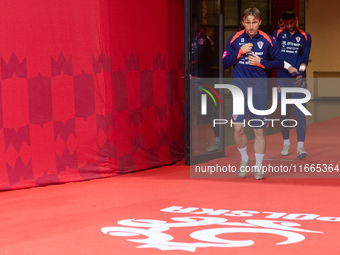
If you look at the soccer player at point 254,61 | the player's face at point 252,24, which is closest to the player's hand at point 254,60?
the soccer player at point 254,61

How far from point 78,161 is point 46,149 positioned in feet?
1.02

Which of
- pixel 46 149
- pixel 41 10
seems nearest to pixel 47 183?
pixel 46 149

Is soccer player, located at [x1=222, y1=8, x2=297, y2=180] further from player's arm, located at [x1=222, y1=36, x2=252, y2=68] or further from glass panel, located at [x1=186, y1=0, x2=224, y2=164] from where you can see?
glass panel, located at [x1=186, y1=0, x2=224, y2=164]

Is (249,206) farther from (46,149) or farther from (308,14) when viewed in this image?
(308,14)

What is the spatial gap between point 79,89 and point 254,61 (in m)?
1.48

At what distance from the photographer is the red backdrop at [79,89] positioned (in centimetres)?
382

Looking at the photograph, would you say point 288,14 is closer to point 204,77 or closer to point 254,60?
point 204,77

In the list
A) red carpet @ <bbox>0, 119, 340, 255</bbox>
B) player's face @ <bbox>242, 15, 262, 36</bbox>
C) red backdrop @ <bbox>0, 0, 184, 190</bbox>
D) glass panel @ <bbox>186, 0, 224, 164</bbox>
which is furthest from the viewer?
glass panel @ <bbox>186, 0, 224, 164</bbox>

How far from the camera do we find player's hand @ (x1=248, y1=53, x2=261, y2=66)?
3.98m

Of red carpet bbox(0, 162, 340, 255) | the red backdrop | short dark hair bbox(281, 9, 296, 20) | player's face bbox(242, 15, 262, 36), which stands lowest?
red carpet bbox(0, 162, 340, 255)

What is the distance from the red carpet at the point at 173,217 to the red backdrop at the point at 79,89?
24cm

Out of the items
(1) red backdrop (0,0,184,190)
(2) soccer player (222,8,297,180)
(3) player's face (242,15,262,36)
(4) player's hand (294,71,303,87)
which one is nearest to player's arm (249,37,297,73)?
(2) soccer player (222,8,297,180)

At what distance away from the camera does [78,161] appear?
13.7 ft

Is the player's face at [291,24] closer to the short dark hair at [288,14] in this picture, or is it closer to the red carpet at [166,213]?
the short dark hair at [288,14]
